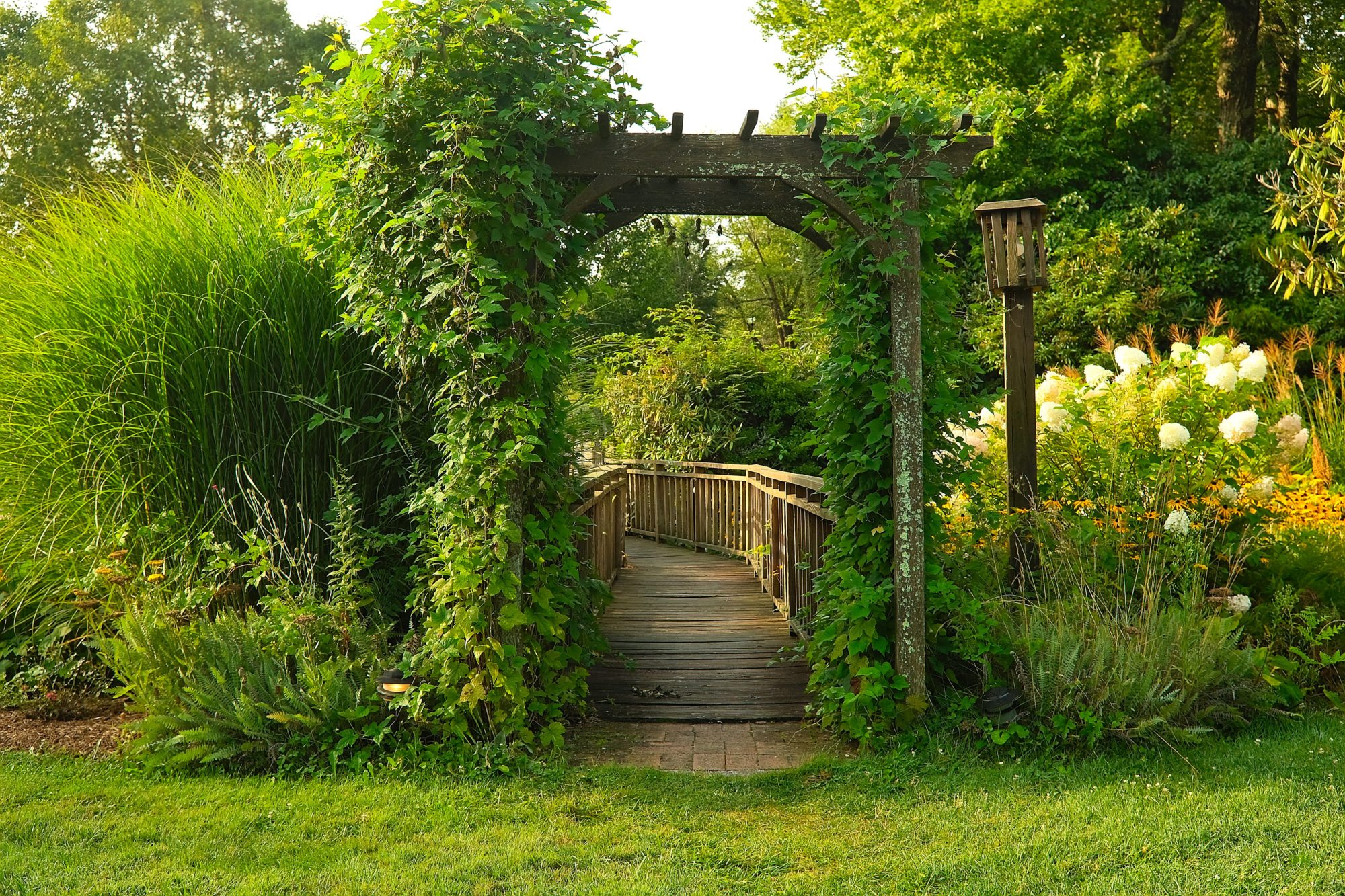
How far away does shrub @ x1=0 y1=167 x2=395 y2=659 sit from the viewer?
4.80 meters

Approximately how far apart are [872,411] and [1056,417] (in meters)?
1.66

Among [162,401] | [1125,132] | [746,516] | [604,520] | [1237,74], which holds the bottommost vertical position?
[746,516]

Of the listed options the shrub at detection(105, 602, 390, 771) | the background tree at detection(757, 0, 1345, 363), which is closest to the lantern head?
the shrub at detection(105, 602, 390, 771)

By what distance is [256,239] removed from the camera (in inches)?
200

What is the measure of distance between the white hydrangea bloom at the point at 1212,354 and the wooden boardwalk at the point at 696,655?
3037 mm

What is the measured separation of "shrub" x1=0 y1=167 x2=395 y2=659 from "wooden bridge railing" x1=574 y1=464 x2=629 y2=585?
158cm

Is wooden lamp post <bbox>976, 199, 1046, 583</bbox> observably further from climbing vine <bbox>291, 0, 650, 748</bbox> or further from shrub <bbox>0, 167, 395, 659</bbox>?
shrub <bbox>0, 167, 395, 659</bbox>

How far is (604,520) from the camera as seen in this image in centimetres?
764

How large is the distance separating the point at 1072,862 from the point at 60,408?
4829 millimetres

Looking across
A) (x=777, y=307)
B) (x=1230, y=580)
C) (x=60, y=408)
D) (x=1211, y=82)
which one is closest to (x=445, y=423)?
(x=60, y=408)

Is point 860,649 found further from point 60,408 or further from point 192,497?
point 60,408

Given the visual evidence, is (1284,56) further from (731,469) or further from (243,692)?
(243,692)

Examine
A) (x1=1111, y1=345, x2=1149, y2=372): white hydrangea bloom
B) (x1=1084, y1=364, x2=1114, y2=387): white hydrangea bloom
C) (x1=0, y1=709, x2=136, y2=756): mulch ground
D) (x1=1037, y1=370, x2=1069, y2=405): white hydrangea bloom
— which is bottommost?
(x1=0, y1=709, x2=136, y2=756): mulch ground

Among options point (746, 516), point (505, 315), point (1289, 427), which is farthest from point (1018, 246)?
point (746, 516)
